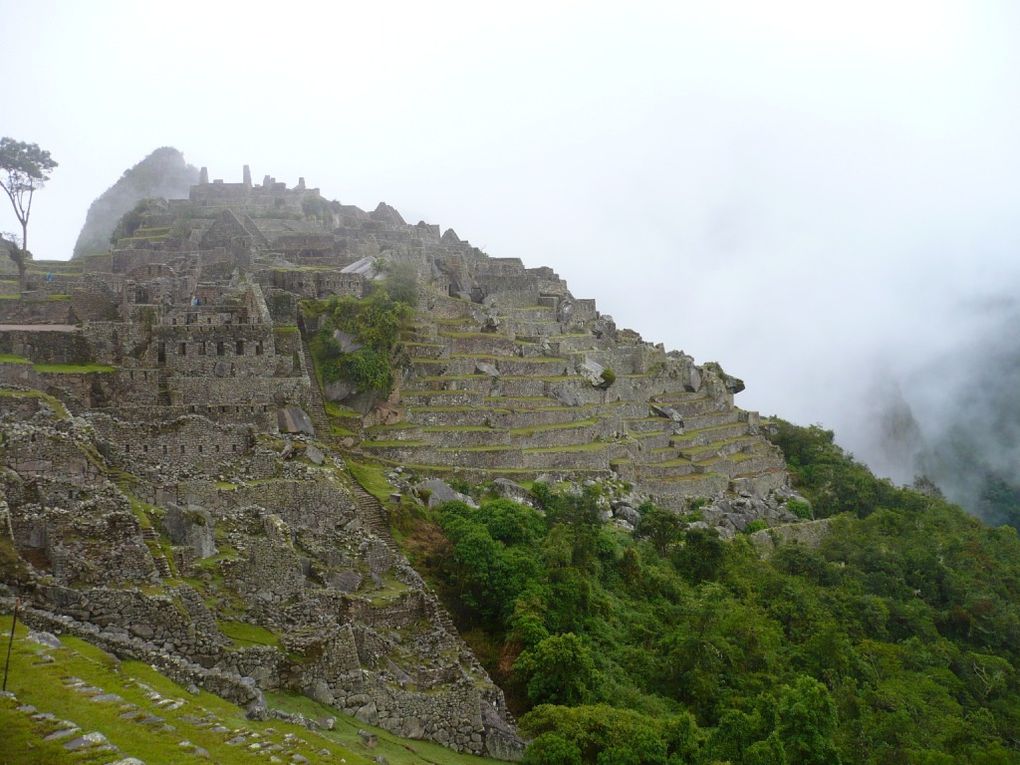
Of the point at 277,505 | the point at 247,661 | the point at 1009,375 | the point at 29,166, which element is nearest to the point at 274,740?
the point at 247,661

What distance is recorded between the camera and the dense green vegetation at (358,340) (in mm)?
31078

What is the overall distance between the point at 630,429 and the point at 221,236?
2321cm

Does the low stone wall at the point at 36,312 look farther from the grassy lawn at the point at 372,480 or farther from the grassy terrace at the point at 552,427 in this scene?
the grassy terrace at the point at 552,427

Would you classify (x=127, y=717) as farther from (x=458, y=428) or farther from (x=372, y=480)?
(x=458, y=428)

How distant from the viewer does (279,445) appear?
77.7ft

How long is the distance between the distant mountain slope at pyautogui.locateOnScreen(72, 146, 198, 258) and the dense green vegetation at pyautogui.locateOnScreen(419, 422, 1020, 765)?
4647 cm

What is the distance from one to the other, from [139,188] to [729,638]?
63.9 m

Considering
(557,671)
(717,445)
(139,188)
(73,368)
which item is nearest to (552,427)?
(717,445)

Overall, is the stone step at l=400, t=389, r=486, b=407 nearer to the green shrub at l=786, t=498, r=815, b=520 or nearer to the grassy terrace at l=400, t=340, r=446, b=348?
the grassy terrace at l=400, t=340, r=446, b=348

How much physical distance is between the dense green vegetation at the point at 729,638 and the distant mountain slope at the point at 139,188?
46.5 meters

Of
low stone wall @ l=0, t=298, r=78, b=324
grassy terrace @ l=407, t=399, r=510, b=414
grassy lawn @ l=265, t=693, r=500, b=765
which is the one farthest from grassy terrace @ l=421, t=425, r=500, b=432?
grassy lawn @ l=265, t=693, r=500, b=765

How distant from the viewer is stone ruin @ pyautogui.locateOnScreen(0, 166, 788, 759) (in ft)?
50.3

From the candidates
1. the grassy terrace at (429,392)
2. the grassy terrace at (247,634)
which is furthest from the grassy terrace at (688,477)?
the grassy terrace at (247,634)

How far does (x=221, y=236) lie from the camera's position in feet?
136
